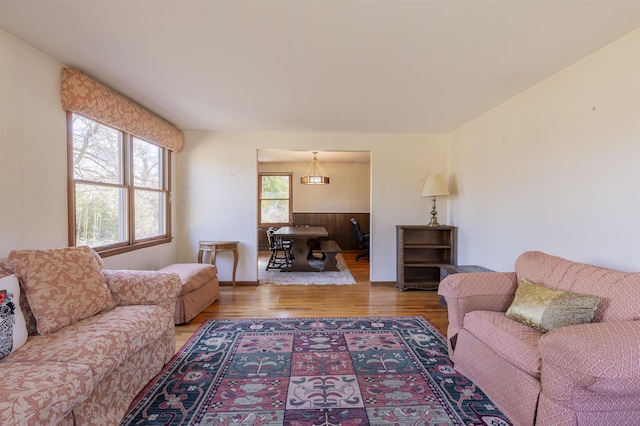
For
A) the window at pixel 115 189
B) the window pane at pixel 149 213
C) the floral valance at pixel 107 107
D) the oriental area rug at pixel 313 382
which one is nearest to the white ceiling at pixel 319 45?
the floral valance at pixel 107 107

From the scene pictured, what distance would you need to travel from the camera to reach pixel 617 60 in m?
1.88

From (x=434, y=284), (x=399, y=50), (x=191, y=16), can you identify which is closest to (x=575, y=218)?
(x=399, y=50)

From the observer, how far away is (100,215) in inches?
110

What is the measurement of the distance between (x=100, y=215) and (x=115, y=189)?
354mm

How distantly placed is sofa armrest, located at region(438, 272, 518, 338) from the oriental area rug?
18.4 inches

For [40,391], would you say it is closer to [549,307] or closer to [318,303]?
[549,307]

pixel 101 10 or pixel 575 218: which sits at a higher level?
pixel 101 10

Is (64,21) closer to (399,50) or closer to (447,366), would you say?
(399,50)

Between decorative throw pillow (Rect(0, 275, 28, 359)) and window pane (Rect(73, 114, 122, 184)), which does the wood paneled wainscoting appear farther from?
decorative throw pillow (Rect(0, 275, 28, 359))

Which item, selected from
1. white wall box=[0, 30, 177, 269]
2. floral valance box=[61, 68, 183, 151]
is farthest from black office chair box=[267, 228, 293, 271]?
white wall box=[0, 30, 177, 269]

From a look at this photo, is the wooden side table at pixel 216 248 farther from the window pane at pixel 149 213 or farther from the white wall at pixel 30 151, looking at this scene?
the white wall at pixel 30 151

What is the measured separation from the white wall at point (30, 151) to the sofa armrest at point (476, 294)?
10.0 feet

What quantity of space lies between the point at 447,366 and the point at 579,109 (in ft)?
7.21

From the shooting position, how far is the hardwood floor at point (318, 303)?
3.10 meters
